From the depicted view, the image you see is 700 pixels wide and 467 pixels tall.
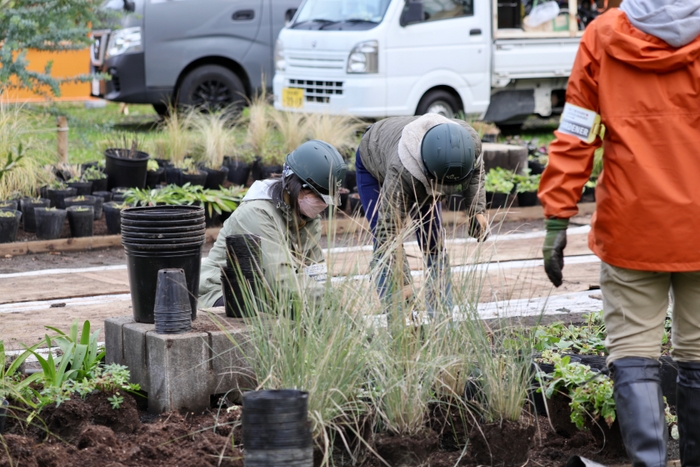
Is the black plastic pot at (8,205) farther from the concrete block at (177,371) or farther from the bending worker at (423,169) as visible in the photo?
the concrete block at (177,371)

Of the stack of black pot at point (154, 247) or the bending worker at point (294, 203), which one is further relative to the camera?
the bending worker at point (294, 203)

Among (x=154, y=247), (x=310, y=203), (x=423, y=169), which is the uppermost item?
(x=423, y=169)

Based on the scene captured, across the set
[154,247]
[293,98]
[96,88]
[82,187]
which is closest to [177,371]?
[154,247]

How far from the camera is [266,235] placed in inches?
185

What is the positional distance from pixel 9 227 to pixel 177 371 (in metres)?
4.47

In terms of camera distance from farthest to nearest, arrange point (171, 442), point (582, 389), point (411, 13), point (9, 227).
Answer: point (411, 13) < point (9, 227) < point (582, 389) < point (171, 442)

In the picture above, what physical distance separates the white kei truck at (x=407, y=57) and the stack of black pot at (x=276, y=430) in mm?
9089

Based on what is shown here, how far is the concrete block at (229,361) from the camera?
4.14 m

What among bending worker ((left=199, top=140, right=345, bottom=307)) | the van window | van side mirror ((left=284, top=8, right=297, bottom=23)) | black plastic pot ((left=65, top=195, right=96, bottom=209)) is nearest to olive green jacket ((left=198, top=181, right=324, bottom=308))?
bending worker ((left=199, top=140, right=345, bottom=307))

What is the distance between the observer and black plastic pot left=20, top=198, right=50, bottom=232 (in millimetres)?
8406

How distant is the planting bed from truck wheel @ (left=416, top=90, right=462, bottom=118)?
9.64m

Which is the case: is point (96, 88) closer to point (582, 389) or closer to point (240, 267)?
point (240, 267)

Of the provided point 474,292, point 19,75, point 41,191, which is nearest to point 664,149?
point 474,292

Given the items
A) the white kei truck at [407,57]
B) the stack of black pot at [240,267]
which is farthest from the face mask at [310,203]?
the white kei truck at [407,57]
